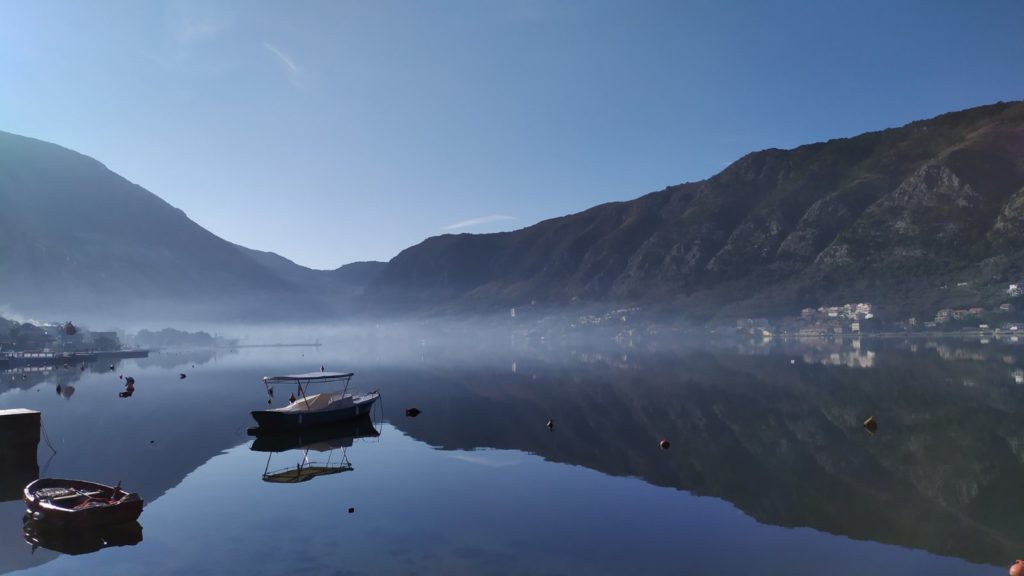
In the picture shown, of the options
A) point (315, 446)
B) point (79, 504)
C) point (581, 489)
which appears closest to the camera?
point (79, 504)

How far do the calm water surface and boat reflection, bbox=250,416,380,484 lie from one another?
0.52m

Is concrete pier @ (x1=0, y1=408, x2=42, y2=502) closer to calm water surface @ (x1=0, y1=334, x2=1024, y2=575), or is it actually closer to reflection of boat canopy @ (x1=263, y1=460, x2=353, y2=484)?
calm water surface @ (x1=0, y1=334, x2=1024, y2=575)

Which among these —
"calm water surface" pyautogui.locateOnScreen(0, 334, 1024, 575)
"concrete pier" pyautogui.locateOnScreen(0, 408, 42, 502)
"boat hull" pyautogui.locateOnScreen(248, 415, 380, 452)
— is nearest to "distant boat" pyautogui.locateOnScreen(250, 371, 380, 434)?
"boat hull" pyautogui.locateOnScreen(248, 415, 380, 452)

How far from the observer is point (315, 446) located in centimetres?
4775

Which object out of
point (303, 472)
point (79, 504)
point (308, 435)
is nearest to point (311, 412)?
point (308, 435)

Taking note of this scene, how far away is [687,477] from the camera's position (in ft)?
113

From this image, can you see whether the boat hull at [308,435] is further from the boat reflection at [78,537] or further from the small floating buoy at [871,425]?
the small floating buoy at [871,425]

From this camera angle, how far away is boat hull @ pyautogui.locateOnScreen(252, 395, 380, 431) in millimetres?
52969

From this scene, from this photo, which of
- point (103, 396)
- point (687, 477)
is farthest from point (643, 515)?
point (103, 396)

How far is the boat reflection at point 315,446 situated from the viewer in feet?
123

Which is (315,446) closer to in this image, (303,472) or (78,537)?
(303,472)

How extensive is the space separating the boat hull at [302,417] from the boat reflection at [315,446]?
1.77ft

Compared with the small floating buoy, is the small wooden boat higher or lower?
higher

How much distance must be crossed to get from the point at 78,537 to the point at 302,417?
2996 cm
